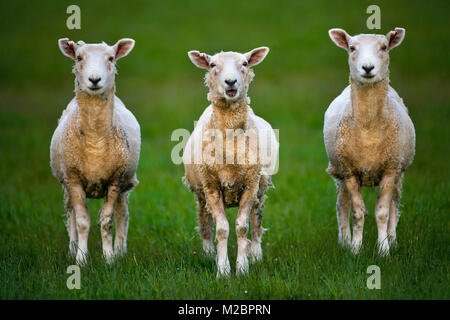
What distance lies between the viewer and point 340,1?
2838 cm

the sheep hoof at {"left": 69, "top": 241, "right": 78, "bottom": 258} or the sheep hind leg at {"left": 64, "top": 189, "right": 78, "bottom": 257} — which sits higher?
the sheep hind leg at {"left": 64, "top": 189, "right": 78, "bottom": 257}

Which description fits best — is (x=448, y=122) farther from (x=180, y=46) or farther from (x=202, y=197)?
(x=180, y=46)

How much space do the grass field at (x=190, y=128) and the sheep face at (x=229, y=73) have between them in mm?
1851

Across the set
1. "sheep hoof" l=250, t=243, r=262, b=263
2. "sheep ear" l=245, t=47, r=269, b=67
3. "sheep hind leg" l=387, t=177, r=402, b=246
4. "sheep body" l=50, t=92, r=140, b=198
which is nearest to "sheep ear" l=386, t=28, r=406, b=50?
"sheep ear" l=245, t=47, r=269, b=67

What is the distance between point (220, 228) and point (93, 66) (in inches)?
85.8

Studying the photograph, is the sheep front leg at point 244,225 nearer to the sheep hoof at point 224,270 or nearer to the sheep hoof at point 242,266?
the sheep hoof at point 242,266

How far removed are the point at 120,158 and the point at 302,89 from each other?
41.2ft

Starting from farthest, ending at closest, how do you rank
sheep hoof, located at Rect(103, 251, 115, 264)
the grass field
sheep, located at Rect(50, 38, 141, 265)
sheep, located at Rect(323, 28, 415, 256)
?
sheep hoof, located at Rect(103, 251, 115, 264)
sheep, located at Rect(323, 28, 415, 256)
sheep, located at Rect(50, 38, 141, 265)
the grass field

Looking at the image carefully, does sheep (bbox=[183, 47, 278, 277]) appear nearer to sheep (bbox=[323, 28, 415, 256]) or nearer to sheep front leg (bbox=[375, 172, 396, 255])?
sheep (bbox=[323, 28, 415, 256])

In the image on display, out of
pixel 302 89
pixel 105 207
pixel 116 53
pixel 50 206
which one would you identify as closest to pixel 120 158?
pixel 105 207

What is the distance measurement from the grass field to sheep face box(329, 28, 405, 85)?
6.32 ft

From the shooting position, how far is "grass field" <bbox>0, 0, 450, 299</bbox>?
6.98 metres

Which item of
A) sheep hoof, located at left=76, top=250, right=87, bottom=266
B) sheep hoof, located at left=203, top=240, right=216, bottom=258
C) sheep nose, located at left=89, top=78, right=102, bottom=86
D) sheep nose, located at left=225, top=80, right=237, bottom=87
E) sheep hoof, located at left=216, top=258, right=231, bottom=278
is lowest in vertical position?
sheep hoof, located at left=216, top=258, right=231, bottom=278

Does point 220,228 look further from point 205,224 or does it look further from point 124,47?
point 124,47
